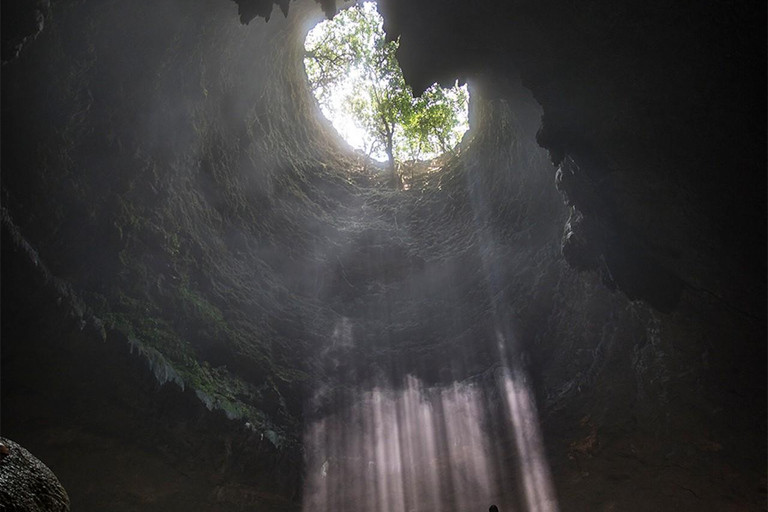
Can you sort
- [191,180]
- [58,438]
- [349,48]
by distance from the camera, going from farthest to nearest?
[349,48], [191,180], [58,438]

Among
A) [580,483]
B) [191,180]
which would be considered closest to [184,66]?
[191,180]

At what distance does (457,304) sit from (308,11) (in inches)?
282

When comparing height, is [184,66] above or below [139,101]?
above

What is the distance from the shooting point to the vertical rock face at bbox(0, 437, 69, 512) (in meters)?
2.88

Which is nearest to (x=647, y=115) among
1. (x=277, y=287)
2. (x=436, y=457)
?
(x=436, y=457)

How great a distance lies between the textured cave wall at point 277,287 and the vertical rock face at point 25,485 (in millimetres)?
2847

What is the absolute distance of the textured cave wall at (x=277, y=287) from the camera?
18.0 feet

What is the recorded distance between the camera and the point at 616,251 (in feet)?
18.8

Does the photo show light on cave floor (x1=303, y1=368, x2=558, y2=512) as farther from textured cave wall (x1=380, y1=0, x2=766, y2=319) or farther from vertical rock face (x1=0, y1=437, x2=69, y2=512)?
vertical rock face (x1=0, y1=437, x2=69, y2=512)

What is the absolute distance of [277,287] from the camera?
954 cm

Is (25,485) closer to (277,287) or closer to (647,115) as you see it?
(647,115)

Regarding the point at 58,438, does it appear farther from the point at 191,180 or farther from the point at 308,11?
the point at 308,11

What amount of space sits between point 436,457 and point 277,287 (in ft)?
14.5

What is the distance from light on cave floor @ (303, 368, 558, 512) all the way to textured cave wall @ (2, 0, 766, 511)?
14.7 inches
